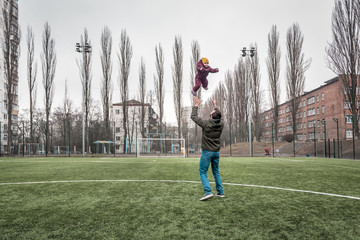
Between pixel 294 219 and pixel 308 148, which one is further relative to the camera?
pixel 308 148

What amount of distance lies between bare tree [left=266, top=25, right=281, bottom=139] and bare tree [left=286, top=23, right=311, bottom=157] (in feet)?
5.21

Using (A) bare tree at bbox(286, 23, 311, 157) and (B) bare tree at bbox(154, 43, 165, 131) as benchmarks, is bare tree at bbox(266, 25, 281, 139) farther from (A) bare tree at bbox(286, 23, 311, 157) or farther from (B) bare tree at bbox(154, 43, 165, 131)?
(B) bare tree at bbox(154, 43, 165, 131)

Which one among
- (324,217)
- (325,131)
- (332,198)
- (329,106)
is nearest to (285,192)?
(332,198)

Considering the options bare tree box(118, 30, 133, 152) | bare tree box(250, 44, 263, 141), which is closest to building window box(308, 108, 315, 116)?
bare tree box(250, 44, 263, 141)

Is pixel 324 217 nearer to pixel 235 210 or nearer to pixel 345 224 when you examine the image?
pixel 345 224

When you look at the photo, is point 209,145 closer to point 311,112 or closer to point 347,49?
point 347,49

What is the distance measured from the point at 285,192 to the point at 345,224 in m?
1.83

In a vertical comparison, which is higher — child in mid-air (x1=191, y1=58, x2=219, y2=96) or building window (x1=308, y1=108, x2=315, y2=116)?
building window (x1=308, y1=108, x2=315, y2=116)

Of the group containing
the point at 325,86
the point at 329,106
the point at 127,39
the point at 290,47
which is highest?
the point at 127,39

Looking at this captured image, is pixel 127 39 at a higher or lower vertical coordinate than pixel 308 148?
higher

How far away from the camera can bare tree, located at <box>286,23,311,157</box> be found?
104ft

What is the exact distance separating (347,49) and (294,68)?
10.1m

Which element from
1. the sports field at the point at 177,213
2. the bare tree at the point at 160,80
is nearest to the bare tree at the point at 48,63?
the bare tree at the point at 160,80

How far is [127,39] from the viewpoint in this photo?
33.9 metres
